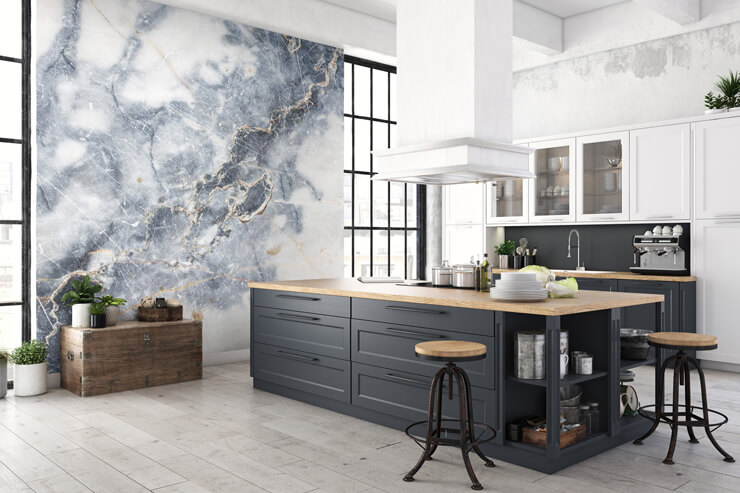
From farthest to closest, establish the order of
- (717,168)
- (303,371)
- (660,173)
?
(660,173), (717,168), (303,371)

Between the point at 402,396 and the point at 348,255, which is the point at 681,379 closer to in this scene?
the point at 402,396

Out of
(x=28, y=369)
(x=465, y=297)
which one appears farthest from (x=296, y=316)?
(x=28, y=369)

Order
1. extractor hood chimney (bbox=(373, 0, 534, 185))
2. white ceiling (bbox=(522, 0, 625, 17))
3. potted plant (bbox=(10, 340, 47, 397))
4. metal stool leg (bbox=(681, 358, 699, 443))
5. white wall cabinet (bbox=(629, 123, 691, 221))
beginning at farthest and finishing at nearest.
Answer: white ceiling (bbox=(522, 0, 625, 17)) → white wall cabinet (bbox=(629, 123, 691, 221)) → potted plant (bbox=(10, 340, 47, 397)) → extractor hood chimney (bbox=(373, 0, 534, 185)) → metal stool leg (bbox=(681, 358, 699, 443))

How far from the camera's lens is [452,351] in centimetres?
300

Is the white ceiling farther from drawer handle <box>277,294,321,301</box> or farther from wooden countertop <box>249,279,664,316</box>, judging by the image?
drawer handle <box>277,294,321,301</box>

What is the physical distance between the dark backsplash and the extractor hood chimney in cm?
296

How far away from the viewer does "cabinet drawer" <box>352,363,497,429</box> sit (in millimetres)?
3379

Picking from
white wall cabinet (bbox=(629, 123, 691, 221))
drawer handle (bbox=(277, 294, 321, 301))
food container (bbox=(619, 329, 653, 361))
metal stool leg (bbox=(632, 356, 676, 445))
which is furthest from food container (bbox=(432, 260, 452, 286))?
white wall cabinet (bbox=(629, 123, 691, 221))

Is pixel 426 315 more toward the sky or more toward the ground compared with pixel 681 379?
more toward the sky

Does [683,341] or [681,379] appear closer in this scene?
[683,341]

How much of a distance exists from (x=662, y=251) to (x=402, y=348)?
336cm

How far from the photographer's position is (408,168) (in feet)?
13.6

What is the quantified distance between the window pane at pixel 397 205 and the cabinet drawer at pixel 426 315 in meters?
3.73

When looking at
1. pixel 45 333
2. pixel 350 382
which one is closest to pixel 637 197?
pixel 350 382
